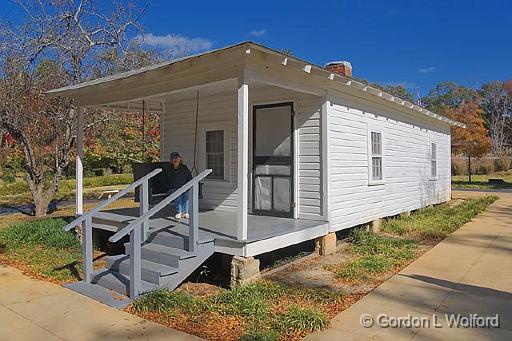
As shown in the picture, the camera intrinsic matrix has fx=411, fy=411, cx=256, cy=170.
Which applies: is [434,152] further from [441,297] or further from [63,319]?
[63,319]

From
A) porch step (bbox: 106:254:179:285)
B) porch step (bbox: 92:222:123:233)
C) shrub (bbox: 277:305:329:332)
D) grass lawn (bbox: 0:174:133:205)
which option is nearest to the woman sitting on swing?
porch step (bbox: 92:222:123:233)

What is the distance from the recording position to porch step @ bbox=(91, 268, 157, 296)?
4.92m

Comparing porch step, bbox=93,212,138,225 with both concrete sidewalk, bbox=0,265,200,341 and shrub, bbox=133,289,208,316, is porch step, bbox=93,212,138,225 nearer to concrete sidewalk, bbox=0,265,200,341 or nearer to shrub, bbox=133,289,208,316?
concrete sidewalk, bbox=0,265,200,341

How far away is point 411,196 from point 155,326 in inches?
347

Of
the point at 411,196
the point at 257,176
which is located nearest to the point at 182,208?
the point at 257,176

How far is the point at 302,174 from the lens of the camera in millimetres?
7246

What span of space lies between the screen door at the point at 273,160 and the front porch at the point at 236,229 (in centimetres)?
31

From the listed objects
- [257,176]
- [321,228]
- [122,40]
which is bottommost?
[321,228]

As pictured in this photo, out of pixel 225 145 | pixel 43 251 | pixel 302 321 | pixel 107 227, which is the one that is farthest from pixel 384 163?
pixel 43 251

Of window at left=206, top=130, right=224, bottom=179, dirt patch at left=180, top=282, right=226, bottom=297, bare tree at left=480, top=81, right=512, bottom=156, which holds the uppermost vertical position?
bare tree at left=480, top=81, right=512, bottom=156

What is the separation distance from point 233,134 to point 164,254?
356cm

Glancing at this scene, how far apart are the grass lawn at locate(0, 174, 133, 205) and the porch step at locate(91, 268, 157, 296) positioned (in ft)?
42.3

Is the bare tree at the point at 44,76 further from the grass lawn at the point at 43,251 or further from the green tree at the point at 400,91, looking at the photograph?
the green tree at the point at 400,91

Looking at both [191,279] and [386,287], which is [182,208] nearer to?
[191,279]
